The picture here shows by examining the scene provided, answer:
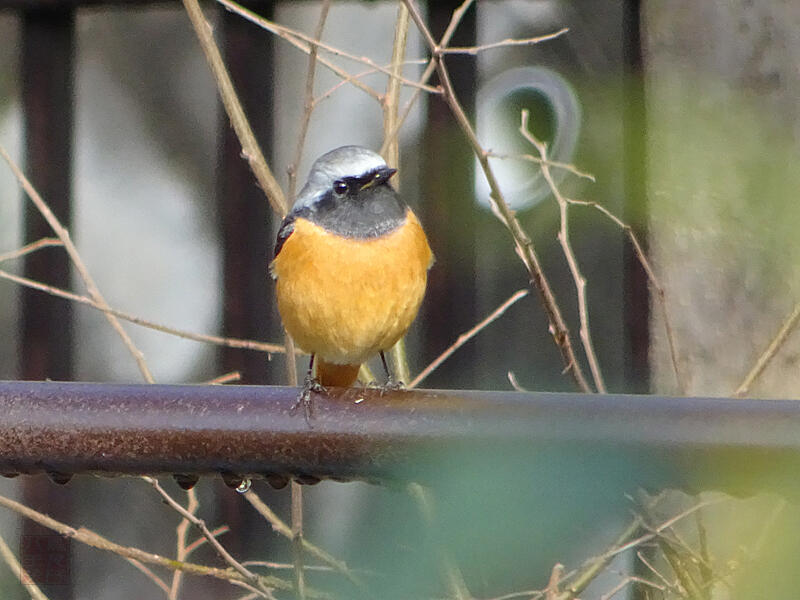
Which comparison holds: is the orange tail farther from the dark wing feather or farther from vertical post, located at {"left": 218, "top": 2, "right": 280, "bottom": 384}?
vertical post, located at {"left": 218, "top": 2, "right": 280, "bottom": 384}

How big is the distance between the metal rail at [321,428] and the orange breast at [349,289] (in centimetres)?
100

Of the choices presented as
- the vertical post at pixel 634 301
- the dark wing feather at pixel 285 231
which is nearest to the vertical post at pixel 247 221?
the vertical post at pixel 634 301

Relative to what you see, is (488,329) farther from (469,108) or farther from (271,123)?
(271,123)

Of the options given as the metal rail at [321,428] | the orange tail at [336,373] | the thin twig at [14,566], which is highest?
the orange tail at [336,373]

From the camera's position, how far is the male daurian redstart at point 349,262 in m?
2.13

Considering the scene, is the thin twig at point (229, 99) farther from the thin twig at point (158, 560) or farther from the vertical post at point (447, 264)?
the vertical post at point (447, 264)

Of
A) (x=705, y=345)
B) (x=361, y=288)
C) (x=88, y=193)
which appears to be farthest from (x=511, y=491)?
(x=88, y=193)

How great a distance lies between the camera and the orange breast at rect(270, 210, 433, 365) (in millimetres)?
2129

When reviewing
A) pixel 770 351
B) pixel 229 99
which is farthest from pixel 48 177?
pixel 770 351

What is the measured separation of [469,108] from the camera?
140 inches

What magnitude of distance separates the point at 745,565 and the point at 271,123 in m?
3.43

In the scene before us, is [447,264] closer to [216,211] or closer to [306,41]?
[216,211]

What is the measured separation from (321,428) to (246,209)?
2.85 metres

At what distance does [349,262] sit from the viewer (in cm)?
215
